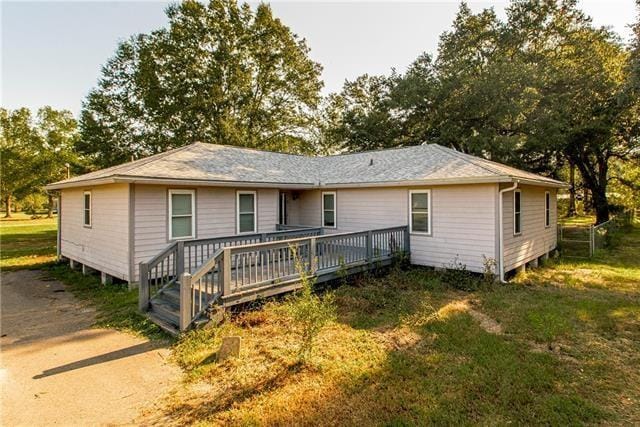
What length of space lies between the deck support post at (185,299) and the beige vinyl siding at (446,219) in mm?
7029

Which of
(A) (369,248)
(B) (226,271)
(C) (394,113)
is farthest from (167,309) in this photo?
(C) (394,113)

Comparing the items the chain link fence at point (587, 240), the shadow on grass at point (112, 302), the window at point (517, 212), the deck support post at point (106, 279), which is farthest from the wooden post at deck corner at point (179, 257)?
the chain link fence at point (587, 240)

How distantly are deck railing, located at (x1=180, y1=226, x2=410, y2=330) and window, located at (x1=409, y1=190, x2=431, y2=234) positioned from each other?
0.38 m

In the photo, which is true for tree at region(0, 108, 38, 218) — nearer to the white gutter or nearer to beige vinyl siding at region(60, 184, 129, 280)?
beige vinyl siding at region(60, 184, 129, 280)

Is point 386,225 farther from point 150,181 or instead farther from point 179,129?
point 179,129

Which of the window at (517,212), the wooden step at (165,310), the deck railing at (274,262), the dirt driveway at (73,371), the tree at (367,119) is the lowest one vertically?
the dirt driveway at (73,371)

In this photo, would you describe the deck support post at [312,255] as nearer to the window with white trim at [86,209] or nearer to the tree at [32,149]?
the window with white trim at [86,209]

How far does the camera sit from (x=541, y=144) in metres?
17.6

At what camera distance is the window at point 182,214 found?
9109mm

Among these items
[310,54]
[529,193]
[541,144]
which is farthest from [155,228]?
[310,54]

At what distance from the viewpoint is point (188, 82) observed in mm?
24266

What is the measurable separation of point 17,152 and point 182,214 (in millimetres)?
40906

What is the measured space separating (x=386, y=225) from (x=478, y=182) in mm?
Answer: 3276

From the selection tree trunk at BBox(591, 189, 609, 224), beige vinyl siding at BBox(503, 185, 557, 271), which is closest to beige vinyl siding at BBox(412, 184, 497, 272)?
beige vinyl siding at BBox(503, 185, 557, 271)
